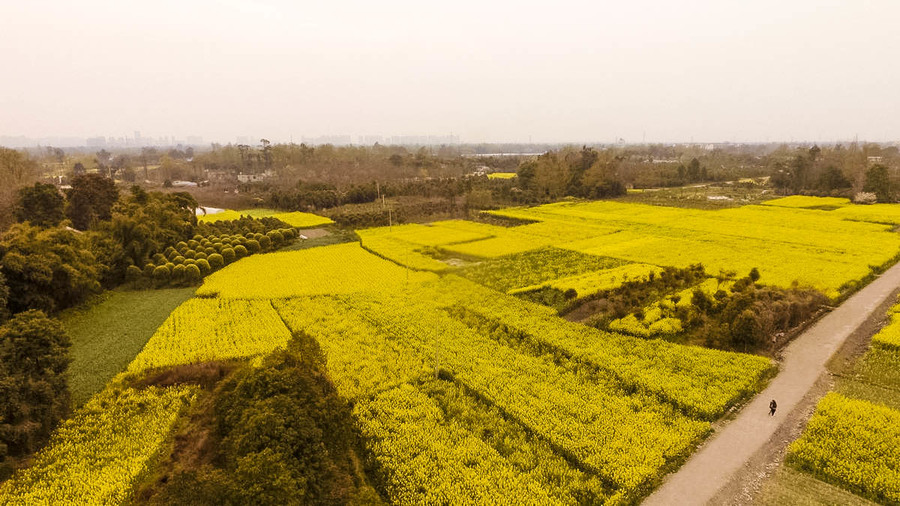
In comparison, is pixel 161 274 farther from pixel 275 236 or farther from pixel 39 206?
pixel 39 206

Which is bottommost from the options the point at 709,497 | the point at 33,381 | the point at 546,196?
the point at 709,497

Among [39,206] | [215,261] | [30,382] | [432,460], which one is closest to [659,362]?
[432,460]

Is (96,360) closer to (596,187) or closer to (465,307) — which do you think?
(465,307)

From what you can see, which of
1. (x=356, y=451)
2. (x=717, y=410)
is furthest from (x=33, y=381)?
(x=717, y=410)

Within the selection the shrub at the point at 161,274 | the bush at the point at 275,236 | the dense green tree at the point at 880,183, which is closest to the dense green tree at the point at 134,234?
the shrub at the point at 161,274

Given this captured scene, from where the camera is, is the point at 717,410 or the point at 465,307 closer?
the point at 717,410

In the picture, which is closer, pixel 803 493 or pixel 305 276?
pixel 803 493

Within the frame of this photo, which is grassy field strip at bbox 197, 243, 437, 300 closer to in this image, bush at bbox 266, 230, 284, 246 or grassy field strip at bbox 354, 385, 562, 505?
bush at bbox 266, 230, 284, 246
